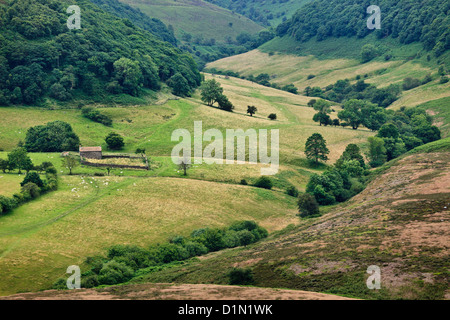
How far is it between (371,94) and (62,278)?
14934 cm

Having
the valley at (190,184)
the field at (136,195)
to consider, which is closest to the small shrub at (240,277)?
the valley at (190,184)

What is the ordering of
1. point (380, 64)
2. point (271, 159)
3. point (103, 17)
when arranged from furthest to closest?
point (380, 64)
point (103, 17)
point (271, 159)

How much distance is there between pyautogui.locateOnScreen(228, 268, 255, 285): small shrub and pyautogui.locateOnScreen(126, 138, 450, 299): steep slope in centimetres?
80

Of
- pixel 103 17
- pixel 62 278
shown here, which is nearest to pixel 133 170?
pixel 62 278

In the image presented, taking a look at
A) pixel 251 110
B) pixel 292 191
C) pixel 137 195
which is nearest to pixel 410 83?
pixel 251 110

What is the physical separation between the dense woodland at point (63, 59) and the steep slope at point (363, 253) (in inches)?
3056

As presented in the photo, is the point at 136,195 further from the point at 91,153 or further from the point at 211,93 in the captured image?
the point at 211,93

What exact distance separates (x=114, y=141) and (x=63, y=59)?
4209 centimetres

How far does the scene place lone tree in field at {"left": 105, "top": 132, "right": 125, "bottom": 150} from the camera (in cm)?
9106

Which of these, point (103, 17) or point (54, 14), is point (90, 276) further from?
point (103, 17)

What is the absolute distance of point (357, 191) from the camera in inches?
3105

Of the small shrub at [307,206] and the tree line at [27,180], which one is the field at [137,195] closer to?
the tree line at [27,180]

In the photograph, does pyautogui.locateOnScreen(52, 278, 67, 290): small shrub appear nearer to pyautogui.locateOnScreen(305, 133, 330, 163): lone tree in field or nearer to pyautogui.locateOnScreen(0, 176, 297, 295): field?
pyautogui.locateOnScreen(0, 176, 297, 295): field

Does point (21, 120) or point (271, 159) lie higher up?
point (21, 120)
